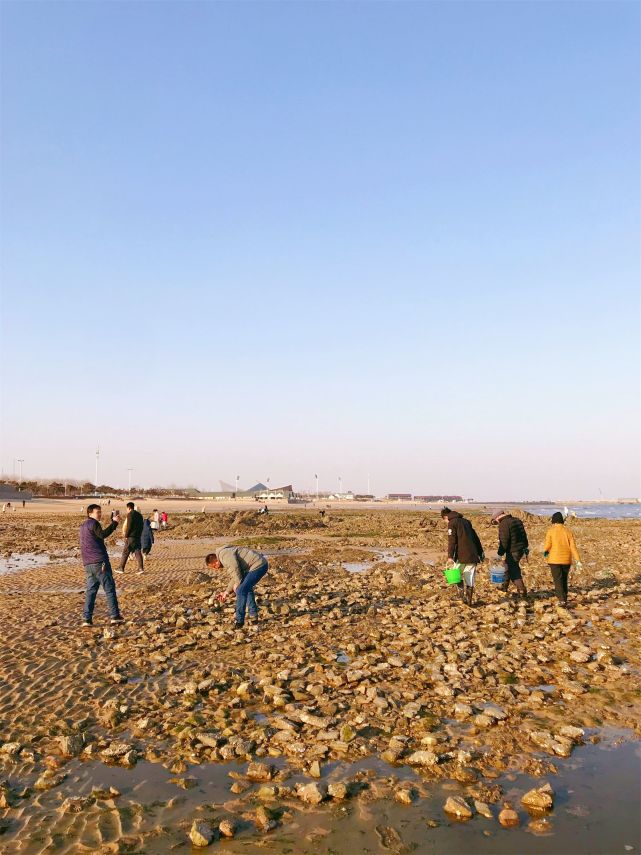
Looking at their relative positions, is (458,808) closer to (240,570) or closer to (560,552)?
(240,570)

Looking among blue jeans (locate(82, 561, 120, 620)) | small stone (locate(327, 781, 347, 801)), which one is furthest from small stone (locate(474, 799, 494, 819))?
blue jeans (locate(82, 561, 120, 620))

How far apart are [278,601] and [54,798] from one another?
34.7 feet

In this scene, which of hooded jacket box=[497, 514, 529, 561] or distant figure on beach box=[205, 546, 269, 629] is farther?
hooded jacket box=[497, 514, 529, 561]

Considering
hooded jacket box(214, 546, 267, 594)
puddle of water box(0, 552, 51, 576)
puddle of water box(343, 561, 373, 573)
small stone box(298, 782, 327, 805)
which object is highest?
hooded jacket box(214, 546, 267, 594)

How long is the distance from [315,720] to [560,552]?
929 cm

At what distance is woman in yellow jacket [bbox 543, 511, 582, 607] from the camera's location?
15.5 m

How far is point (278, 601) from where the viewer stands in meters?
17.1

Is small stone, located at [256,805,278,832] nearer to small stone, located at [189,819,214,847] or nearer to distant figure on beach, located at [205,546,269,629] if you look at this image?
small stone, located at [189,819,214,847]

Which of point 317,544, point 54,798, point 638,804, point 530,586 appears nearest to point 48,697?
point 54,798

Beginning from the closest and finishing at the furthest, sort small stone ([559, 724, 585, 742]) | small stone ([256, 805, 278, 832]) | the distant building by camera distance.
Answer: small stone ([256, 805, 278, 832]) → small stone ([559, 724, 585, 742]) → the distant building

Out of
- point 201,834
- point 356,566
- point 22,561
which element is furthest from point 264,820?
point 22,561

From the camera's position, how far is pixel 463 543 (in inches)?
623

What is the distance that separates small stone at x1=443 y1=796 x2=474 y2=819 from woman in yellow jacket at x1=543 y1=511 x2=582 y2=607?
33.3ft

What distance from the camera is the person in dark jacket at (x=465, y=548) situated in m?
15.8
